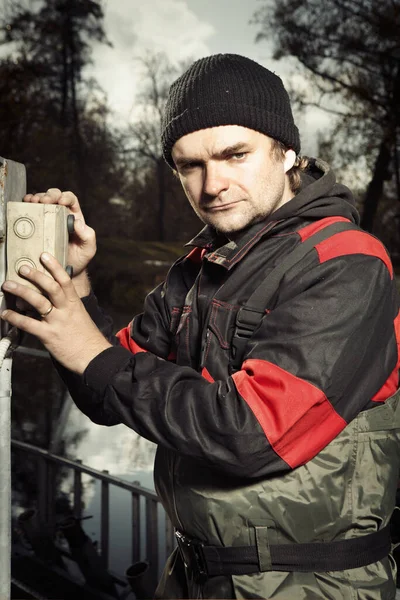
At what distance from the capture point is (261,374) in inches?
46.4

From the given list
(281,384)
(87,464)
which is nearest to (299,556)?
(281,384)

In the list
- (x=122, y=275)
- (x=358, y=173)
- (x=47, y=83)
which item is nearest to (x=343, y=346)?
(x=358, y=173)

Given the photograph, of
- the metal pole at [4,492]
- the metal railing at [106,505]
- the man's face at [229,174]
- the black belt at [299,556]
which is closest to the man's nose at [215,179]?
the man's face at [229,174]

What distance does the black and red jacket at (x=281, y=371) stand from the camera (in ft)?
3.84

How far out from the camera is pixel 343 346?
46.8 inches

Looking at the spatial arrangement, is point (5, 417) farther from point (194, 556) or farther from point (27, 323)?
point (194, 556)

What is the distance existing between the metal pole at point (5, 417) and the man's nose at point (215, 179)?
396 millimetres

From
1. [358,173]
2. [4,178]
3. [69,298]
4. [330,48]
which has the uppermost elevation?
[330,48]

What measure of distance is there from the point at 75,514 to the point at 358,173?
4828mm

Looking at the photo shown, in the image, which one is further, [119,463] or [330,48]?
[330,48]

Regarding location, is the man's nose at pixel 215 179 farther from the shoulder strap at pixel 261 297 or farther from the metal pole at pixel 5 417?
the metal pole at pixel 5 417

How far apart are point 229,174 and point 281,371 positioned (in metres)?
0.45

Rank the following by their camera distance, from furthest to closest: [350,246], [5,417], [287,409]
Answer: [5,417] < [350,246] < [287,409]

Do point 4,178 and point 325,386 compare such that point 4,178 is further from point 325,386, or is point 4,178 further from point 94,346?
point 325,386
